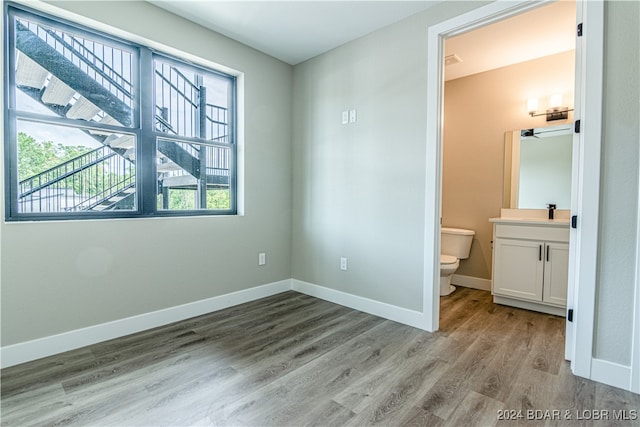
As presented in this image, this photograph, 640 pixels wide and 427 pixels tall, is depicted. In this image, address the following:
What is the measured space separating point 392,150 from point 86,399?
101 inches

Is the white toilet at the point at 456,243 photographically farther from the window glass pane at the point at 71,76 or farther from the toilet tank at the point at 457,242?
the window glass pane at the point at 71,76

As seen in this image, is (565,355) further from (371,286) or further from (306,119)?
(306,119)

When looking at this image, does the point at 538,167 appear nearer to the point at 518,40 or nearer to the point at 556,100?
the point at 556,100

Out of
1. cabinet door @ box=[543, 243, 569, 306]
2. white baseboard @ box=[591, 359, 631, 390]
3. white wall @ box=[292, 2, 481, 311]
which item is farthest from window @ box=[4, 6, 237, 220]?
cabinet door @ box=[543, 243, 569, 306]

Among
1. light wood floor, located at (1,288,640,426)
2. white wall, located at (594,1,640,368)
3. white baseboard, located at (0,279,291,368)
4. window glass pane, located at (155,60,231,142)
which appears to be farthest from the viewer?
window glass pane, located at (155,60,231,142)

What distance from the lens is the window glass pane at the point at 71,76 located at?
6.42 feet

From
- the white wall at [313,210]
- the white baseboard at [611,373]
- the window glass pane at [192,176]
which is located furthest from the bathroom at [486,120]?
A: the window glass pane at [192,176]

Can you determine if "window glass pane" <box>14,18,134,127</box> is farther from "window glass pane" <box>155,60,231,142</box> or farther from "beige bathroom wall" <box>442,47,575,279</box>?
"beige bathroom wall" <box>442,47,575,279</box>

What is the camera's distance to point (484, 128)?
11.7 ft

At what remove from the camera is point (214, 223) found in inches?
111

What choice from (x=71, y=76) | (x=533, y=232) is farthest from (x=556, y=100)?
(x=71, y=76)

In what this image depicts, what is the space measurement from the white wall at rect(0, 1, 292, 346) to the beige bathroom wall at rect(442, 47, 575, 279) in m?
2.04

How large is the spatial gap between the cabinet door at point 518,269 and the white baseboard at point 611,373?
3.81ft

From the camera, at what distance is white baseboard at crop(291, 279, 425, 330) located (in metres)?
2.51
